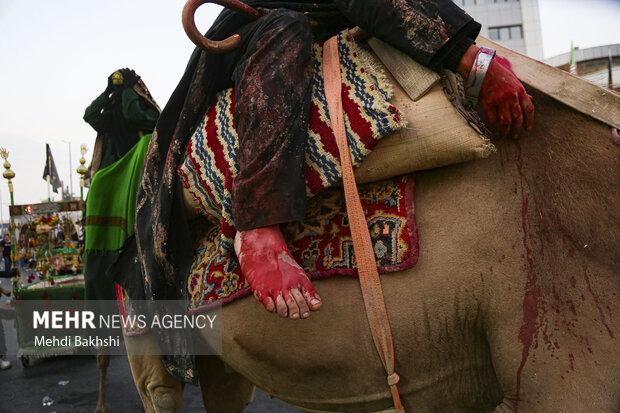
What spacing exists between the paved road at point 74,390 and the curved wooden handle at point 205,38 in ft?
12.5

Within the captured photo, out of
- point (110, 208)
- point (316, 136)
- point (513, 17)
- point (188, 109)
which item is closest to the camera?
point (316, 136)

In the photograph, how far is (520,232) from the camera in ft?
4.20

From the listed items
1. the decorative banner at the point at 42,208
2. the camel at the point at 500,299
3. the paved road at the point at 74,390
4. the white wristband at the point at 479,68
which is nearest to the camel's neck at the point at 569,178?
the camel at the point at 500,299

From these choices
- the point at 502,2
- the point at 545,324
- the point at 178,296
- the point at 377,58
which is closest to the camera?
the point at 545,324

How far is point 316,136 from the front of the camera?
1416mm

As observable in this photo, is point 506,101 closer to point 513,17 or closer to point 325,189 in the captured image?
point 325,189

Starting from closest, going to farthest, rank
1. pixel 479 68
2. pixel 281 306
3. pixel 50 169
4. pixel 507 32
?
1. pixel 281 306
2. pixel 479 68
3. pixel 50 169
4. pixel 507 32

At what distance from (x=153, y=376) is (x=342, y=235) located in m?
1.19

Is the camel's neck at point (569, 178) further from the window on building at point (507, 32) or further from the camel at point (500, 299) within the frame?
the window on building at point (507, 32)

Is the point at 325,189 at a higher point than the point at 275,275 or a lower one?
higher

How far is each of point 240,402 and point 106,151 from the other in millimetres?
1637

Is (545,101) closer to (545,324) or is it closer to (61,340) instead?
(545,324)

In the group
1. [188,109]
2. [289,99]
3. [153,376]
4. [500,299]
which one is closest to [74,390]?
[153,376]

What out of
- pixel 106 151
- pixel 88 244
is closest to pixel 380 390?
pixel 88 244
